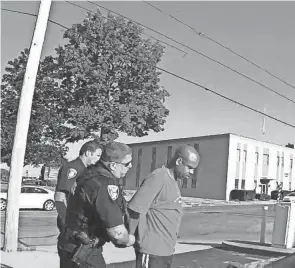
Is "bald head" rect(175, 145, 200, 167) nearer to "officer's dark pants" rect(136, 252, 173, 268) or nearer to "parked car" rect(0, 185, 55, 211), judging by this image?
"officer's dark pants" rect(136, 252, 173, 268)

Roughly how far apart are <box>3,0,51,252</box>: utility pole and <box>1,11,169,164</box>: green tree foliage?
21539 millimetres

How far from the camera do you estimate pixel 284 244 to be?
360 inches

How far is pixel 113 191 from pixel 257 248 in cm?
719

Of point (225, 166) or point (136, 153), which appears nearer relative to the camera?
point (225, 166)

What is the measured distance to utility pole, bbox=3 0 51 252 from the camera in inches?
313

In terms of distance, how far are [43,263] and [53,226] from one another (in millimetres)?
7360

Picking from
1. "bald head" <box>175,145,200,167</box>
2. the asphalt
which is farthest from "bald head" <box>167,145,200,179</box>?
the asphalt

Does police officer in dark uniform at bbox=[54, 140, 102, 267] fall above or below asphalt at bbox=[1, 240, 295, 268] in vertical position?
above

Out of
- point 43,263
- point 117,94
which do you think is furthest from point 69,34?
point 43,263

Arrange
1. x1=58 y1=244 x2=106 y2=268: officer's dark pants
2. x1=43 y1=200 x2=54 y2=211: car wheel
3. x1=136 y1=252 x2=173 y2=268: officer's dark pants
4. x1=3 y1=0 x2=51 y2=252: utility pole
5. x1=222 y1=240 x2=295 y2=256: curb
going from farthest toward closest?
x1=43 y1=200 x2=54 y2=211: car wheel → x1=222 y1=240 x2=295 y2=256: curb → x1=3 y1=0 x2=51 y2=252: utility pole → x1=136 y1=252 x2=173 y2=268: officer's dark pants → x1=58 y1=244 x2=106 y2=268: officer's dark pants

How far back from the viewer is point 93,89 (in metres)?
31.2

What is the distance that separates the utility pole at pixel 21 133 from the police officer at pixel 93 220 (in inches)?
202

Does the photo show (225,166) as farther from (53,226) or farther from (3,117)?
(53,226)

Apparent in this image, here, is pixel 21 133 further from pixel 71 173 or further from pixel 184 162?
pixel 184 162
